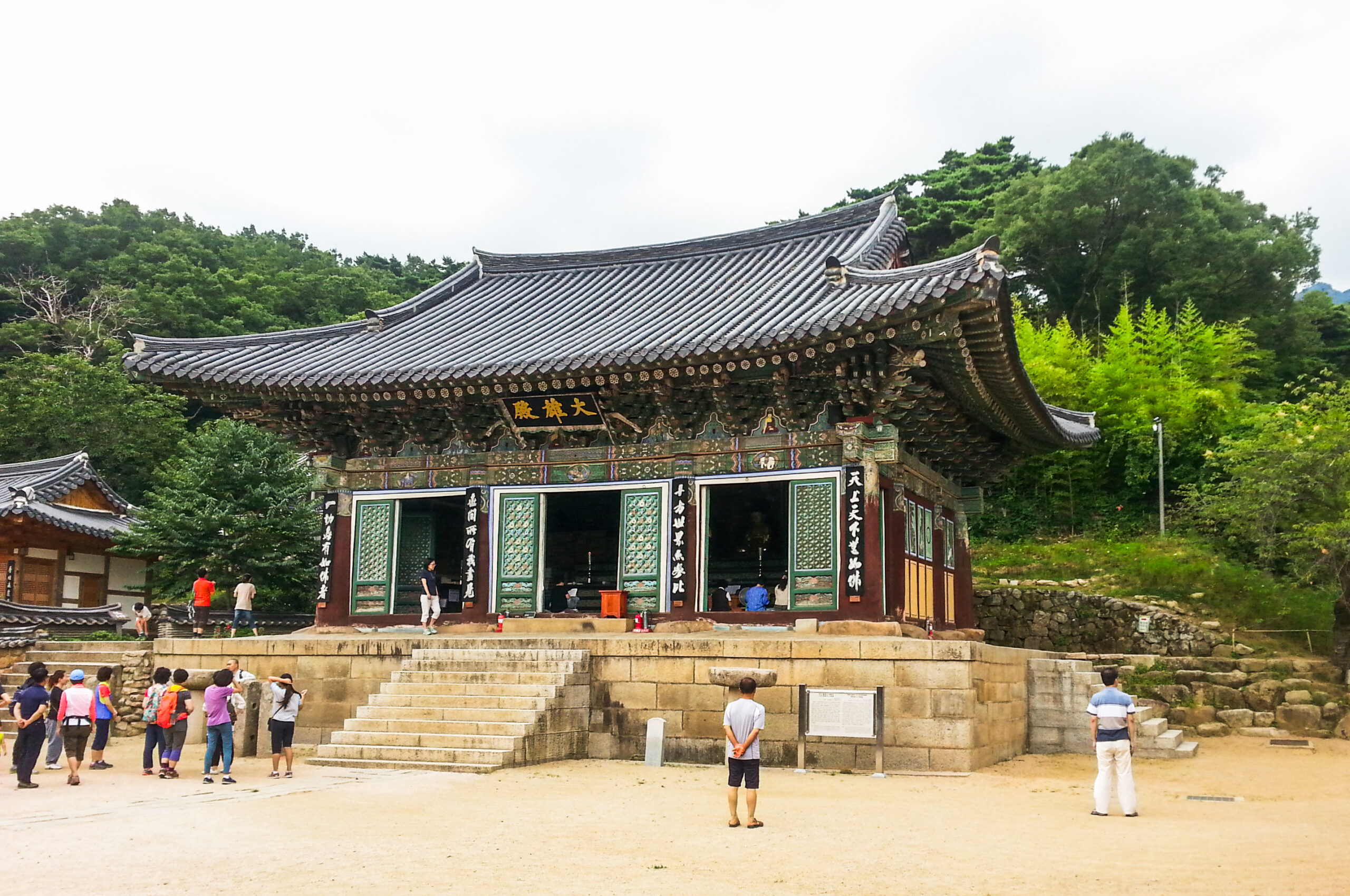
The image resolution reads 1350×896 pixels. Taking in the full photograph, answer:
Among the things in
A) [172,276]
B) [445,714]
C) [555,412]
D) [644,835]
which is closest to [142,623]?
[555,412]

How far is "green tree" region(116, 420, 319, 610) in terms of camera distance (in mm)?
27281

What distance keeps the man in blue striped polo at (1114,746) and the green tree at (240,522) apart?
21732 mm

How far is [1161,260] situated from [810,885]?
37.8 meters

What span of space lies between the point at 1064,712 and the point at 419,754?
403 inches

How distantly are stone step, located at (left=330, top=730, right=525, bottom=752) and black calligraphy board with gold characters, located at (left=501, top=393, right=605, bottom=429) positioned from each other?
20.2 feet

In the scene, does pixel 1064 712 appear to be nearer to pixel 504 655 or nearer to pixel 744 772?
pixel 504 655

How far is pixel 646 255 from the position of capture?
2433 centimetres

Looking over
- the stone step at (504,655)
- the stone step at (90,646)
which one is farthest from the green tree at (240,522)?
the stone step at (504,655)

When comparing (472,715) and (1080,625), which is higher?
(1080,625)

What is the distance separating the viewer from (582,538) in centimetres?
2519

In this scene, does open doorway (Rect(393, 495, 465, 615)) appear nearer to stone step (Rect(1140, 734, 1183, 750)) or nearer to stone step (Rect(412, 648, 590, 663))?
stone step (Rect(412, 648, 590, 663))

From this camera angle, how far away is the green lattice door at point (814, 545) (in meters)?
16.5

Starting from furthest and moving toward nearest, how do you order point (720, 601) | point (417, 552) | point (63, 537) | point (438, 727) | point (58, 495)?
point (58, 495) < point (63, 537) < point (417, 552) < point (720, 601) < point (438, 727)

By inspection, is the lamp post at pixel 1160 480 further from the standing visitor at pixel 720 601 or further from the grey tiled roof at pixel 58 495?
the grey tiled roof at pixel 58 495
